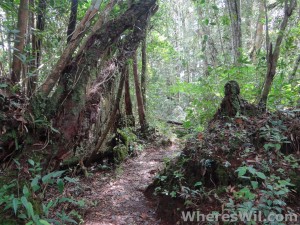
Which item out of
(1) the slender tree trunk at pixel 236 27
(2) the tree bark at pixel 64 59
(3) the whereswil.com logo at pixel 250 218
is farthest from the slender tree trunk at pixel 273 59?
(2) the tree bark at pixel 64 59

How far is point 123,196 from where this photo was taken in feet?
15.7

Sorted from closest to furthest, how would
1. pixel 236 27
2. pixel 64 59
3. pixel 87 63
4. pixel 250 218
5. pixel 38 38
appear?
pixel 250 218 < pixel 64 59 < pixel 87 63 < pixel 38 38 < pixel 236 27

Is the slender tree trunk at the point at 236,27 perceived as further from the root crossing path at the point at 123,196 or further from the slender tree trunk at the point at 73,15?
the slender tree trunk at the point at 73,15

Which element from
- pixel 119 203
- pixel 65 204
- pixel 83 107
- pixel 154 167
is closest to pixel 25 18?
pixel 83 107

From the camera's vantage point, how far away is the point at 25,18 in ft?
11.4

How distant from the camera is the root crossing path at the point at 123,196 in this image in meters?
3.91

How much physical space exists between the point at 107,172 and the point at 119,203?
6.17ft

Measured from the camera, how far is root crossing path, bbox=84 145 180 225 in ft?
12.8

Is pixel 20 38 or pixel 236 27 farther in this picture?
pixel 236 27

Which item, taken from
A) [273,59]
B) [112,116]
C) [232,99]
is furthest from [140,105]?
[273,59]

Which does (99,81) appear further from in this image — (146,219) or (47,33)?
(146,219)

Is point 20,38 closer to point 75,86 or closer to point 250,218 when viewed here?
point 75,86

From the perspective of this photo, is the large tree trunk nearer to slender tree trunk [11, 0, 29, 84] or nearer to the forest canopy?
the forest canopy

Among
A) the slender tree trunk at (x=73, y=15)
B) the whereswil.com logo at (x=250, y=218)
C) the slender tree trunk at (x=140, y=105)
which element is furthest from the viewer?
the slender tree trunk at (x=140, y=105)
